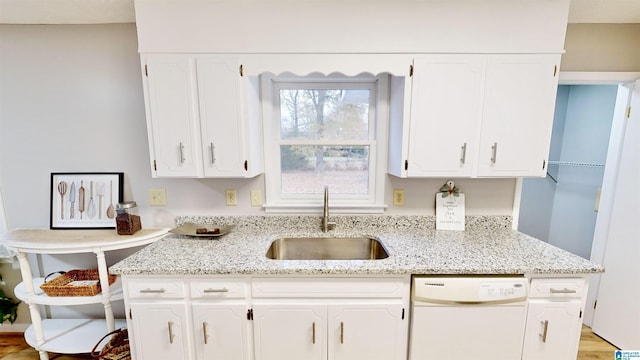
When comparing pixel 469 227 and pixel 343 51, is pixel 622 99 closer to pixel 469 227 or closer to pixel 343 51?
pixel 469 227

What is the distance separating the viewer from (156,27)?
4.91 feet

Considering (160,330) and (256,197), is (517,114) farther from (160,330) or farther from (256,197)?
(160,330)

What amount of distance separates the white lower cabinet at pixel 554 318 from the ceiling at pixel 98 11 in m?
1.63

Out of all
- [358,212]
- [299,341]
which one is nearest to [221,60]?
[358,212]

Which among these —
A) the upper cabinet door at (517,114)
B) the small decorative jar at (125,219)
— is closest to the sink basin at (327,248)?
the upper cabinet door at (517,114)

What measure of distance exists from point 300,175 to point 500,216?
1495 mm

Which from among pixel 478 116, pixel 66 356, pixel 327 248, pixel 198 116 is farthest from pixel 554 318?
pixel 66 356

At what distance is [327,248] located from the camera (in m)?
1.84

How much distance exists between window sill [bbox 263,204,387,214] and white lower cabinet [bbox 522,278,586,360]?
955 mm

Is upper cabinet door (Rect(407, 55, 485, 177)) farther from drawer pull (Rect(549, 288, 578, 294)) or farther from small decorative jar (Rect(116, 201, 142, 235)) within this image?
small decorative jar (Rect(116, 201, 142, 235))

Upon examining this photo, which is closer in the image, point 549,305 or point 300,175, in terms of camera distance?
point 549,305

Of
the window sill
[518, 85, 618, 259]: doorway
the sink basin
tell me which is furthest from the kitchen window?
[518, 85, 618, 259]: doorway

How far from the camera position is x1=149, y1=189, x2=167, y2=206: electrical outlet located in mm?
1941

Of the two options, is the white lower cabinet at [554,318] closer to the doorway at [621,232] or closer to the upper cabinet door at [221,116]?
the doorway at [621,232]
